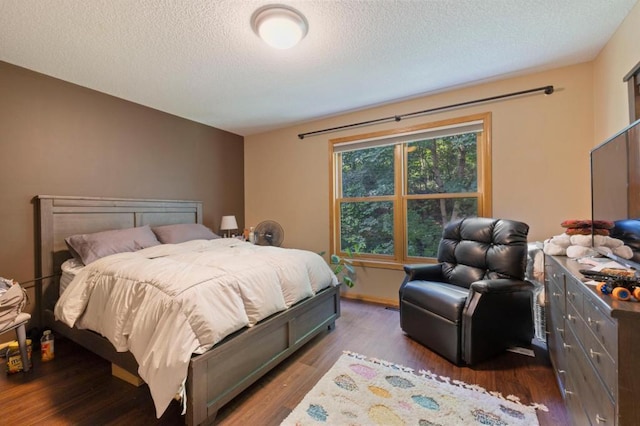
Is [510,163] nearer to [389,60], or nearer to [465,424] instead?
[389,60]

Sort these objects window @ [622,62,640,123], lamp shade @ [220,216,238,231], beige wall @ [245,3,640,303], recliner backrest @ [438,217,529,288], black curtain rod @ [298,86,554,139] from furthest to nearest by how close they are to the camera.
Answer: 1. lamp shade @ [220,216,238,231]
2. black curtain rod @ [298,86,554,139]
3. recliner backrest @ [438,217,529,288]
4. beige wall @ [245,3,640,303]
5. window @ [622,62,640,123]

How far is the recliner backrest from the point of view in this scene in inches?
85.4

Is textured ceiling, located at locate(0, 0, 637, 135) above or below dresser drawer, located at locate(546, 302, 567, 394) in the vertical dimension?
above

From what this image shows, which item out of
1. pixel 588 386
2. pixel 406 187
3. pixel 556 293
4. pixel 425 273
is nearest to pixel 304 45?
pixel 406 187

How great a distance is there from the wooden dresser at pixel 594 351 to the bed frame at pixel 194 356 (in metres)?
1.60

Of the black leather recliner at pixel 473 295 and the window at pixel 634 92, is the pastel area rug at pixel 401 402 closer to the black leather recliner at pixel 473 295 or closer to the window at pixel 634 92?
the black leather recliner at pixel 473 295

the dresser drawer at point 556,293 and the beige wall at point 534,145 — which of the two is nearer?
the dresser drawer at point 556,293

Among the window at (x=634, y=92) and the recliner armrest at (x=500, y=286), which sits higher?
Answer: the window at (x=634, y=92)

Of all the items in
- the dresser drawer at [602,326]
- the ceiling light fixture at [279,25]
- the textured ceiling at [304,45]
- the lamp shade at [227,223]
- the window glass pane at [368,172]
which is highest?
the textured ceiling at [304,45]

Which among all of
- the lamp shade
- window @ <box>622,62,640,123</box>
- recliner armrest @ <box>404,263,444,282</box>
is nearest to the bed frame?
the lamp shade

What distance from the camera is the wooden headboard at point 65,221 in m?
2.44

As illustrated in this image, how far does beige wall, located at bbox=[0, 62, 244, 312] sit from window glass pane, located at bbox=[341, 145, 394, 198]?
6.73ft

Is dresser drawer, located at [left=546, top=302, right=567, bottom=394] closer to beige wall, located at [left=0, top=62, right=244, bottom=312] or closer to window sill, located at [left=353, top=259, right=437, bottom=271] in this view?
window sill, located at [left=353, top=259, right=437, bottom=271]

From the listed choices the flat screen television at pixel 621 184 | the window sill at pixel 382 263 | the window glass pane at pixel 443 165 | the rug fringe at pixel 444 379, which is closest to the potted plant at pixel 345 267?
the window sill at pixel 382 263
